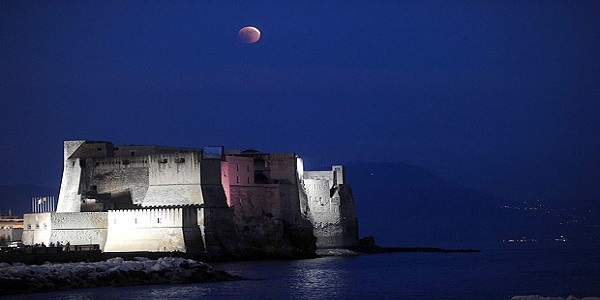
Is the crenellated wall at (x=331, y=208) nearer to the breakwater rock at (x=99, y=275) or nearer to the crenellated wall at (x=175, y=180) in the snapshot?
the crenellated wall at (x=175, y=180)

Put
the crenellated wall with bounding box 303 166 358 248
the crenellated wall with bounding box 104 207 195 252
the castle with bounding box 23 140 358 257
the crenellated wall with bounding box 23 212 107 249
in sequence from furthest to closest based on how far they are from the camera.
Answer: the crenellated wall with bounding box 303 166 358 248
the crenellated wall with bounding box 23 212 107 249
the castle with bounding box 23 140 358 257
the crenellated wall with bounding box 104 207 195 252

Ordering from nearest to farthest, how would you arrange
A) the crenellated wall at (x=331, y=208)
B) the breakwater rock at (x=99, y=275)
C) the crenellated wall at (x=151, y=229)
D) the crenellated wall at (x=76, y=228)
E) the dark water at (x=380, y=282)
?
the breakwater rock at (x=99, y=275)
the dark water at (x=380, y=282)
the crenellated wall at (x=151, y=229)
the crenellated wall at (x=76, y=228)
the crenellated wall at (x=331, y=208)

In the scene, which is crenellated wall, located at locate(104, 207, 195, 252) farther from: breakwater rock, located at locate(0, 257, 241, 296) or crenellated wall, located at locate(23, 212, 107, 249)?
breakwater rock, located at locate(0, 257, 241, 296)

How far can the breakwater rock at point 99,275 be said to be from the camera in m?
39.4

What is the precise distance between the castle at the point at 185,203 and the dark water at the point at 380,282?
173 centimetres

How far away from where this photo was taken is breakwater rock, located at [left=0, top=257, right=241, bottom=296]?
3941 cm

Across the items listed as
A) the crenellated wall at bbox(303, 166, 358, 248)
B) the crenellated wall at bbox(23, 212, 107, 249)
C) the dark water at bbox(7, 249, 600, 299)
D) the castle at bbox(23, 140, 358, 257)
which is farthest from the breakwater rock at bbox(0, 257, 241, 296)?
the crenellated wall at bbox(303, 166, 358, 248)

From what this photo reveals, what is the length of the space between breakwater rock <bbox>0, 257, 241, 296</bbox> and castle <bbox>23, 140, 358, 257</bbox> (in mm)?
8573

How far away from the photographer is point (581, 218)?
17288 cm

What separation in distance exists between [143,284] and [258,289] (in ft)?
14.5

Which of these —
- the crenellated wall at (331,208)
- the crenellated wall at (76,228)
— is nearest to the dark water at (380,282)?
the crenellated wall at (331,208)

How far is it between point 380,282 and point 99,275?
11494 mm

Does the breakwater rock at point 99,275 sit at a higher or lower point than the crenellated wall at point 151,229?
lower

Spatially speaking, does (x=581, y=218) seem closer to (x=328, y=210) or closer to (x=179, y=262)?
(x=328, y=210)
